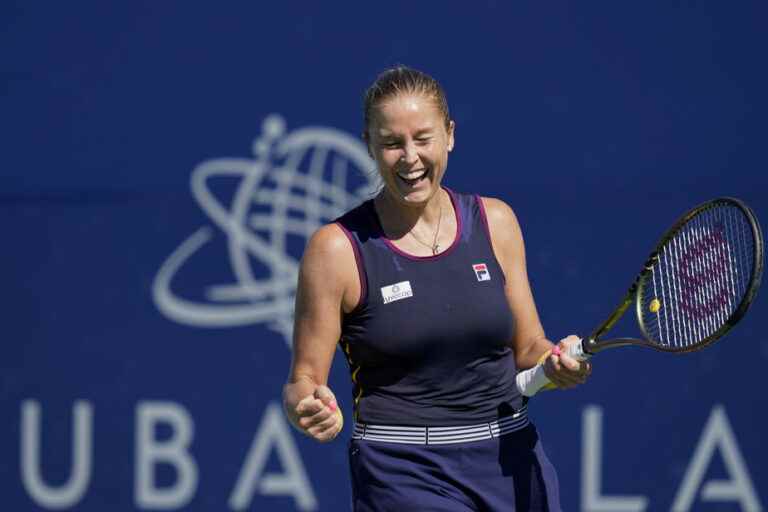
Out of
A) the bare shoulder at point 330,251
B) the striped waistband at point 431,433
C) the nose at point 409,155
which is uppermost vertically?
the nose at point 409,155

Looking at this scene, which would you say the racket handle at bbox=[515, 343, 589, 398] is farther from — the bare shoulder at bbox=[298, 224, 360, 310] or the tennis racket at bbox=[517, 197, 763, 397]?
the bare shoulder at bbox=[298, 224, 360, 310]

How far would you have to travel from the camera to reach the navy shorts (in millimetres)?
3133

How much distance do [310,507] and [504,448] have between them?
2075 millimetres

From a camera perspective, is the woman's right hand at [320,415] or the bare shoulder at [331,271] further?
the bare shoulder at [331,271]

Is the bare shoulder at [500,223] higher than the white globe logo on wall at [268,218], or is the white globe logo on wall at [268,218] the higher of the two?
the white globe logo on wall at [268,218]

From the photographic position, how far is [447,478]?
317cm

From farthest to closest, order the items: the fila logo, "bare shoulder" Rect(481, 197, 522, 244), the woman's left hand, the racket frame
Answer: "bare shoulder" Rect(481, 197, 522, 244)
the fila logo
the woman's left hand
the racket frame

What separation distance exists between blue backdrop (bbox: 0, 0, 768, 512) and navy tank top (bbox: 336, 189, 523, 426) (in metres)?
1.91

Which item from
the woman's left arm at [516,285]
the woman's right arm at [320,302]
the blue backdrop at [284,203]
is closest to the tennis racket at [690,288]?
the woman's left arm at [516,285]

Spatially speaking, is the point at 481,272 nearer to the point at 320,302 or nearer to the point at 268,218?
the point at 320,302

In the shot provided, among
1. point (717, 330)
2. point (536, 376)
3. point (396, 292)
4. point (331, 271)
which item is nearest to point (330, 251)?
point (331, 271)

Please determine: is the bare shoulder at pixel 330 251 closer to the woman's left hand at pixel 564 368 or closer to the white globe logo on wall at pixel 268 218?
the woman's left hand at pixel 564 368

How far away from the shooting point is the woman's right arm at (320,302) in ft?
10.3

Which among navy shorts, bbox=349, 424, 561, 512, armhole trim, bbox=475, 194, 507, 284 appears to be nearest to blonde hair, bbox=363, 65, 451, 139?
armhole trim, bbox=475, 194, 507, 284
